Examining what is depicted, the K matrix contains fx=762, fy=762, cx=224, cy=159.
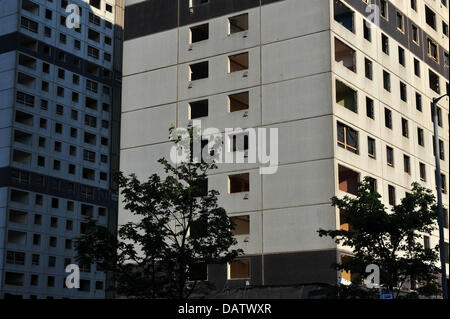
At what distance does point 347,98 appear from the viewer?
4559 centimetres

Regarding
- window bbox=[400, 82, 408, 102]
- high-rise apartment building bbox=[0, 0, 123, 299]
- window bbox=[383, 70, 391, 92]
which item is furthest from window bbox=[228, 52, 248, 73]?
high-rise apartment building bbox=[0, 0, 123, 299]

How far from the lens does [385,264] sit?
104 ft

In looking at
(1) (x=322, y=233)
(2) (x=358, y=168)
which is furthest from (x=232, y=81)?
(1) (x=322, y=233)

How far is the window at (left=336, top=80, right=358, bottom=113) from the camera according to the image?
45.1 meters

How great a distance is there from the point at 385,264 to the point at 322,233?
9.64 feet

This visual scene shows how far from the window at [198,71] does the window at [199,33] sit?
6.15ft

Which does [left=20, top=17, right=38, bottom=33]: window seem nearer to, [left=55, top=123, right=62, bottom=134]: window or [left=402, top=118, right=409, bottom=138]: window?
[left=55, top=123, right=62, bottom=134]: window

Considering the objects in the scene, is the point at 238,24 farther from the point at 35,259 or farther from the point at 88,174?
the point at 88,174

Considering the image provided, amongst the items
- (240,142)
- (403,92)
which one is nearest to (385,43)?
(403,92)

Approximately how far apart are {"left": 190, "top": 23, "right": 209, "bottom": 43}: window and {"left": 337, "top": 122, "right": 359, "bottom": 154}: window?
11.0m

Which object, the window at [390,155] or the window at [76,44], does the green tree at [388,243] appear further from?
the window at [76,44]

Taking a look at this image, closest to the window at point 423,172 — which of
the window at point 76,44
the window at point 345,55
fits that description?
the window at point 345,55
